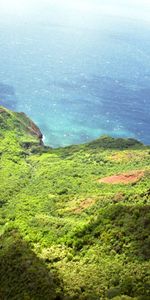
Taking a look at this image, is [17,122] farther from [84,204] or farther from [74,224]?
[74,224]

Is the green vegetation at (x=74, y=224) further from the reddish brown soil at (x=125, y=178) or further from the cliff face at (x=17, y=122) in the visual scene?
the cliff face at (x=17, y=122)

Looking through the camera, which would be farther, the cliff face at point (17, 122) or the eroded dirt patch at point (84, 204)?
the cliff face at point (17, 122)

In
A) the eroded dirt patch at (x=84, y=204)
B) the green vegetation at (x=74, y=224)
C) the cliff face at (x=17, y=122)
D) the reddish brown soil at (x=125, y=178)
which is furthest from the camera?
the cliff face at (x=17, y=122)

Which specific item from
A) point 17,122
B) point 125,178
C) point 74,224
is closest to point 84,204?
point 74,224

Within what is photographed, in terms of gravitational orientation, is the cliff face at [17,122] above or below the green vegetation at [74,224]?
below

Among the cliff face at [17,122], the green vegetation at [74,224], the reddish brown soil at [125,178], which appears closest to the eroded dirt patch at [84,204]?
the green vegetation at [74,224]

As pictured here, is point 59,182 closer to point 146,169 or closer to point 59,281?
point 146,169

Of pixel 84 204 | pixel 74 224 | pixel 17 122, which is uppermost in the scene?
pixel 74 224
